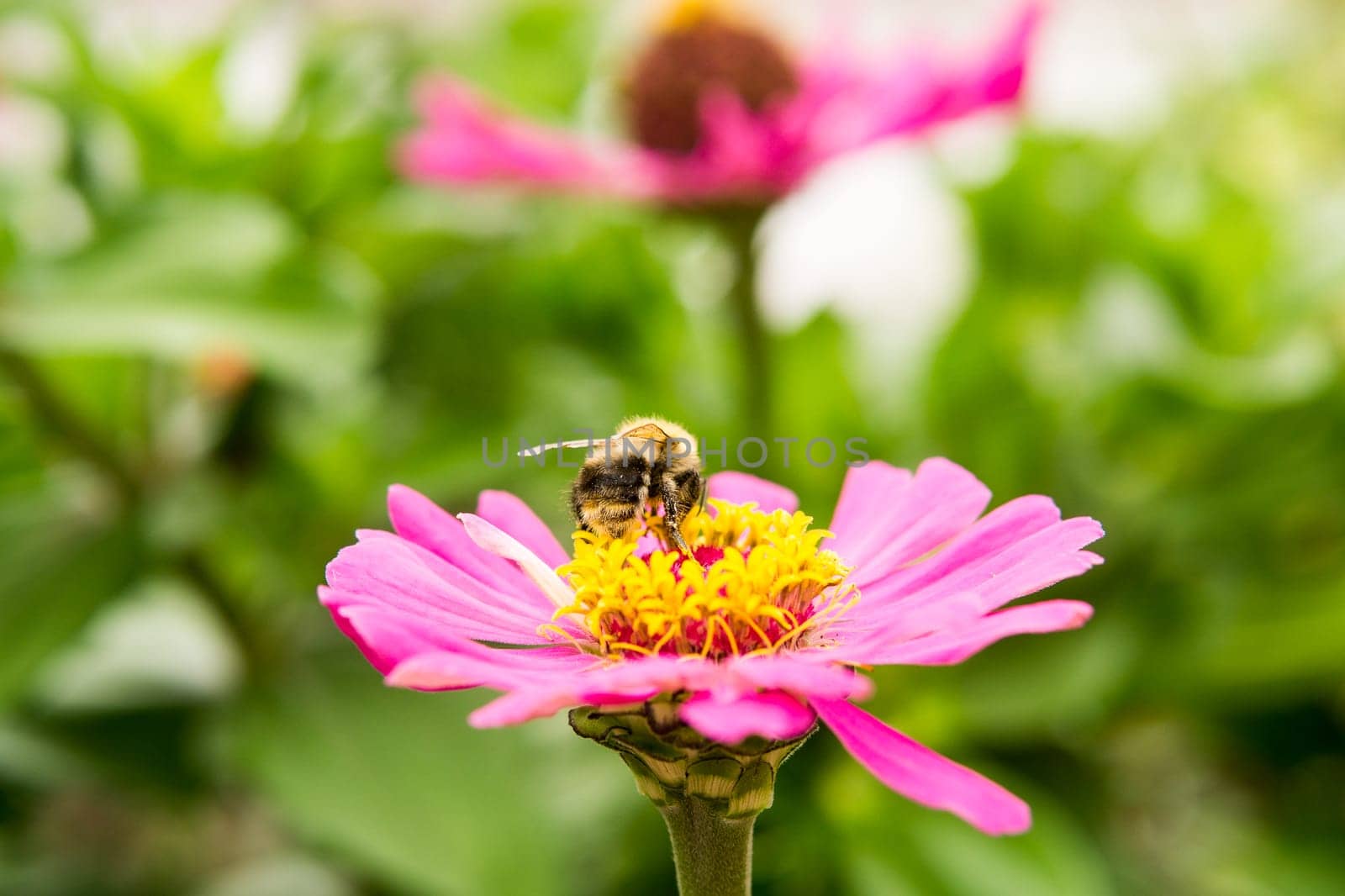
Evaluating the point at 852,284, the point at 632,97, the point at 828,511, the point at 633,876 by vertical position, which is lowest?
the point at 633,876

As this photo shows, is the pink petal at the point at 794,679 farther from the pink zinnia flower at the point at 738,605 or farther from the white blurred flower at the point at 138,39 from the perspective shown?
the white blurred flower at the point at 138,39

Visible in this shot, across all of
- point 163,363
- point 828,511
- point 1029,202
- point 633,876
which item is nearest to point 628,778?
point 633,876

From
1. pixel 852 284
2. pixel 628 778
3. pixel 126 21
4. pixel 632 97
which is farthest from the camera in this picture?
pixel 852 284

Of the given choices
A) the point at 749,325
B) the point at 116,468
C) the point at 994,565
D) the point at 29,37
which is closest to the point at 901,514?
the point at 994,565

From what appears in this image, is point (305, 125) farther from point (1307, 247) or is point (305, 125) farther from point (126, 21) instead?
point (1307, 247)

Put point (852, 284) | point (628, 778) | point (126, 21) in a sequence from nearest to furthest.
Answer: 1. point (628, 778)
2. point (126, 21)
3. point (852, 284)

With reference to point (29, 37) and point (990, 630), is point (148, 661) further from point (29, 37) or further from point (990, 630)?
point (990, 630)

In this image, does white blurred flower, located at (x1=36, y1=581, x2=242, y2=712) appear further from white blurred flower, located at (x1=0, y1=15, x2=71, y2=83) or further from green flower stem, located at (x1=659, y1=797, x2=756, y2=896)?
green flower stem, located at (x1=659, y1=797, x2=756, y2=896)
